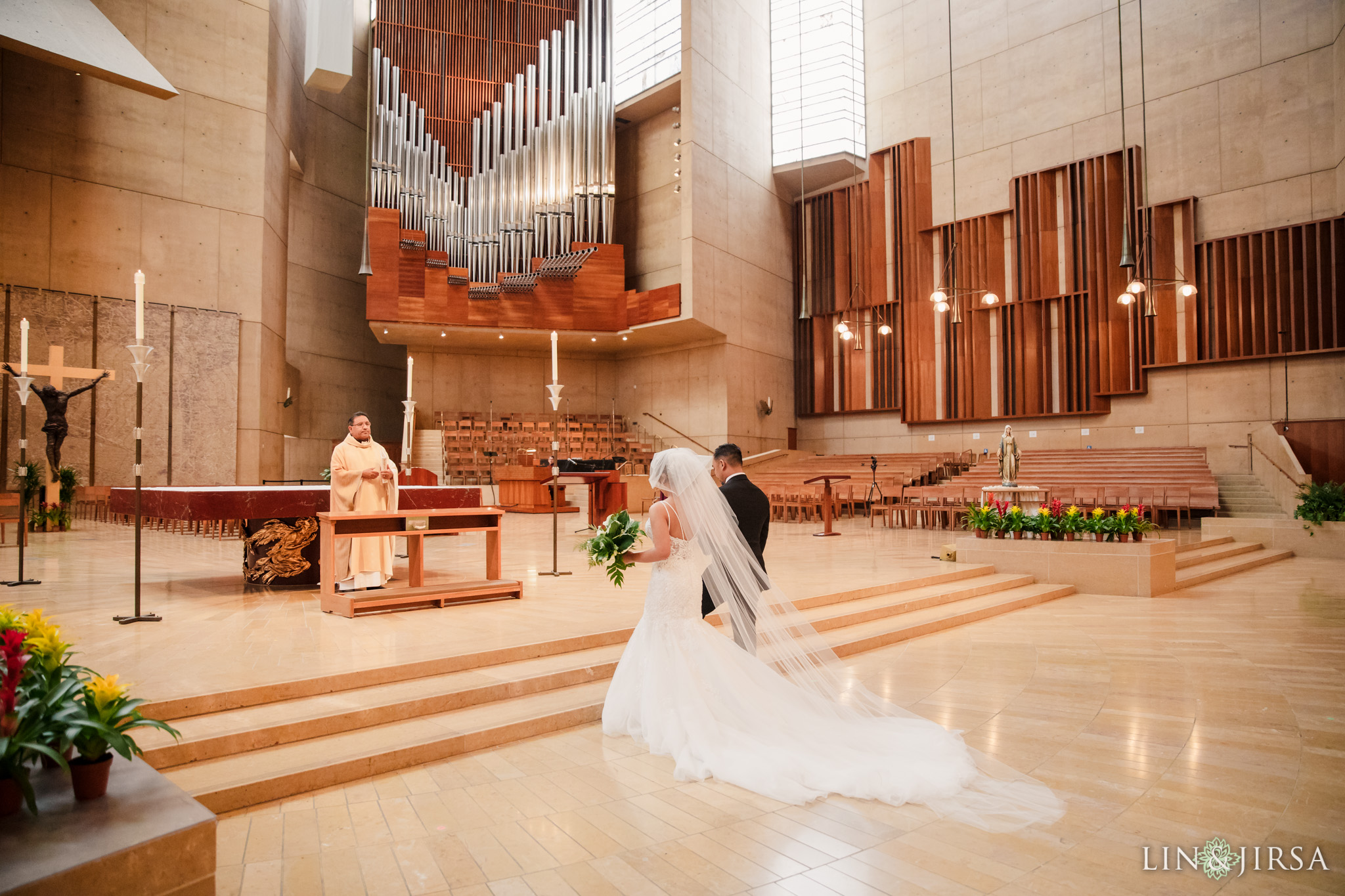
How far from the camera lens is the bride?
2.91 meters

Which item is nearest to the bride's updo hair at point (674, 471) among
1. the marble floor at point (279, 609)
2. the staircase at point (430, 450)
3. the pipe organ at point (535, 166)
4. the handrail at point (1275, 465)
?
the marble floor at point (279, 609)

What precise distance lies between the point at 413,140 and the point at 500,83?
2778 millimetres

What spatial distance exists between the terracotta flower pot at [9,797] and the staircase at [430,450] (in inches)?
688

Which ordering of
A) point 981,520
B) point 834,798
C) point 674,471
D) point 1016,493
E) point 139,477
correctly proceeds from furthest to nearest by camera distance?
point 1016,493
point 981,520
point 139,477
point 674,471
point 834,798

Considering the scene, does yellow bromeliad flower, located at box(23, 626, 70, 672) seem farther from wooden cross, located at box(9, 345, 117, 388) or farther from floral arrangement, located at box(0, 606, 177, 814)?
wooden cross, located at box(9, 345, 117, 388)

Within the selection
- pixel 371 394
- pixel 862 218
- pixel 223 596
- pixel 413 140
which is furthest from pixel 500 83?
pixel 223 596

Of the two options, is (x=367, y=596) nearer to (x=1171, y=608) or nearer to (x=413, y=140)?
(x=1171, y=608)

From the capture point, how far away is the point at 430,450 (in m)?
19.1

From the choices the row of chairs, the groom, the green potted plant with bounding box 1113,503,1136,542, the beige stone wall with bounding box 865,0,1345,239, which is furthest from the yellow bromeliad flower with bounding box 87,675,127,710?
the beige stone wall with bounding box 865,0,1345,239

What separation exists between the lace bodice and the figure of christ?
37.1 feet

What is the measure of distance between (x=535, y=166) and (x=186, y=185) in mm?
7627

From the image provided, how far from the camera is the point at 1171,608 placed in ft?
22.6

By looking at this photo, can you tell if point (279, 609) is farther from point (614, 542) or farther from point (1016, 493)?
point (1016, 493)

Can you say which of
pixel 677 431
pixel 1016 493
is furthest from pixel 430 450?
pixel 1016 493
